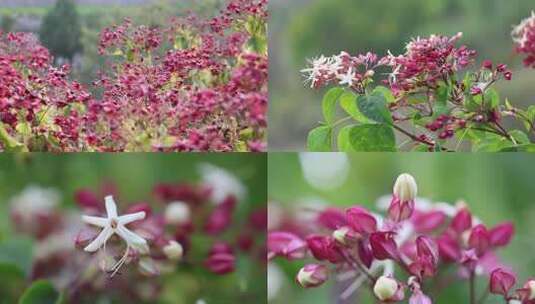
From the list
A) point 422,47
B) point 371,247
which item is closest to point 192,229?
point 371,247

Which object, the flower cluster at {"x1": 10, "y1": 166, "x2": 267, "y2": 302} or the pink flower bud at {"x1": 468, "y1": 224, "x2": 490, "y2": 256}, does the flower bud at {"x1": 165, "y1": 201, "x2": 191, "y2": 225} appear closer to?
the flower cluster at {"x1": 10, "y1": 166, "x2": 267, "y2": 302}

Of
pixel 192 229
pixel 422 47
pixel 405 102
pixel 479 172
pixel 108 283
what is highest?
pixel 422 47

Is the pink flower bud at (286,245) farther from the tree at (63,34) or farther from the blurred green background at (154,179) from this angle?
the tree at (63,34)

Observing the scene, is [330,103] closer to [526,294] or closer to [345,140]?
[345,140]

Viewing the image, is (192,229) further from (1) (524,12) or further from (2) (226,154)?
(1) (524,12)

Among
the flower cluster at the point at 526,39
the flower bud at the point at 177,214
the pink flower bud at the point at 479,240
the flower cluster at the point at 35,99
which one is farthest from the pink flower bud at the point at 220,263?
the flower cluster at the point at 526,39

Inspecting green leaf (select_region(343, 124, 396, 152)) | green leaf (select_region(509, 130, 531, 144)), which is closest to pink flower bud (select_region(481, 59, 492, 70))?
green leaf (select_region(509, 130, 531, 144))
